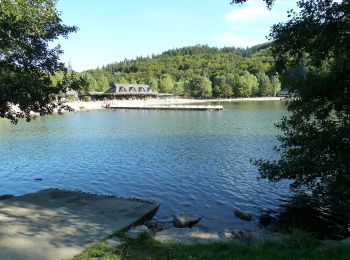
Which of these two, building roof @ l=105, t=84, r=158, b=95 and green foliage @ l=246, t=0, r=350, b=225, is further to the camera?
building roof @ l=105, t=84, r=158, b=95

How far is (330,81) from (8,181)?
2500 centimetres

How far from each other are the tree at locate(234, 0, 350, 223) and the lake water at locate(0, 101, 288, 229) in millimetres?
5067

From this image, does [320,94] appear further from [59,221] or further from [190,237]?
[59,221]

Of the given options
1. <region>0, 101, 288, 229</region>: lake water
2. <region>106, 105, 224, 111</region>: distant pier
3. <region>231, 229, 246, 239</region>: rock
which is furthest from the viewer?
<region>106, 105, 224, 111</region>: distant pier

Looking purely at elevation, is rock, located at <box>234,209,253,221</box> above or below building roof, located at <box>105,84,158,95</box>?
below

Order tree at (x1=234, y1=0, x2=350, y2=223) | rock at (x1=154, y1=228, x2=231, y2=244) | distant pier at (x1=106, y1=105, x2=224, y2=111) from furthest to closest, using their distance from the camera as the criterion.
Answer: distant pier at (x1=106, y1=105, x2=224, y2=111) < rock at (x1=154, y1=228, x2=231, y2=244) < tree at (x1=234, y1=0, x2=350, y2=223)

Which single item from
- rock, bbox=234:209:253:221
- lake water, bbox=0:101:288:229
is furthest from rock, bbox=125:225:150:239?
rock, bbox=234:209:253:221

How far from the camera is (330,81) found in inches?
554

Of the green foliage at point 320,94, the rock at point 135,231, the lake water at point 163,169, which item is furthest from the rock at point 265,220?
the rock at point 135,231

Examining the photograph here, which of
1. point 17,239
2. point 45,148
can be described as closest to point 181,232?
point 17,239

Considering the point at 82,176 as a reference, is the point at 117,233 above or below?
above

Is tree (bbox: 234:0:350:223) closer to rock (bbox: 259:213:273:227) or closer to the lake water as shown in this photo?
rock (bbox: 259:213:273:227)

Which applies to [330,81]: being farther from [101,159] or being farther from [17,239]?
[101,159]

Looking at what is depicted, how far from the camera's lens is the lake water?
2186cm
